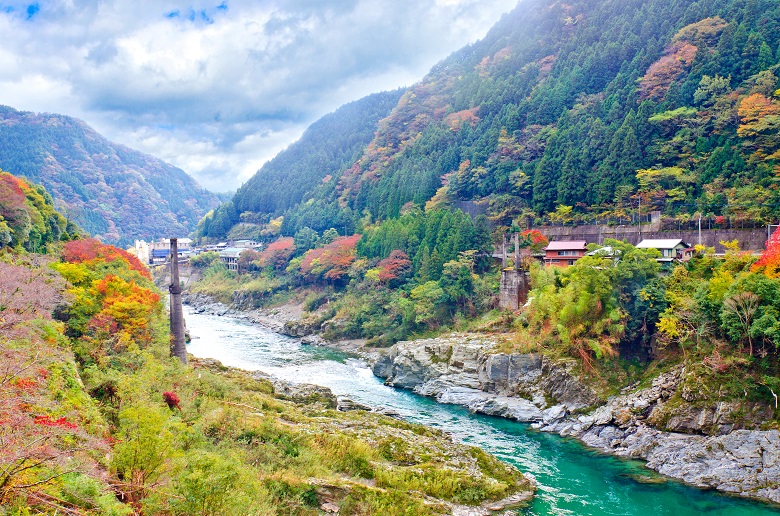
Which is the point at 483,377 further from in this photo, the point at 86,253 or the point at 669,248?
the point at 86,253

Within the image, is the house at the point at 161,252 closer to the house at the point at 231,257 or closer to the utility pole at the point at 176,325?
the house at the point at 231,257

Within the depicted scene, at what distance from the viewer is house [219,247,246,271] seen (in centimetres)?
6656

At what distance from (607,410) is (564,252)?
13336 millimetres

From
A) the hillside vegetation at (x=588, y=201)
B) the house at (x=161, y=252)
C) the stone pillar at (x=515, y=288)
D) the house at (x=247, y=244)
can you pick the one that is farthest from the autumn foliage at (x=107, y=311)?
the house at (x=161, y=252)

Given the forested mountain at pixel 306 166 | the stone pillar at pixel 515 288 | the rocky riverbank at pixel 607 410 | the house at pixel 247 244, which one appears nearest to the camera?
the rocky riverbank at pixel 607 410

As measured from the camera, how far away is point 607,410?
Result: 21.0 m

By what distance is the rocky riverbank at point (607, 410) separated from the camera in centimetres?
1628

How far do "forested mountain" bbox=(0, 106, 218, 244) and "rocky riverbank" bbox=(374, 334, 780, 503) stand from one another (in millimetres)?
92111

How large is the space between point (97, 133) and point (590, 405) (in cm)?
15608

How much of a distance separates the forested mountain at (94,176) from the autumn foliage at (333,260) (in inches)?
2643

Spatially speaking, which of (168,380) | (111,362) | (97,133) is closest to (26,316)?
(111,362)

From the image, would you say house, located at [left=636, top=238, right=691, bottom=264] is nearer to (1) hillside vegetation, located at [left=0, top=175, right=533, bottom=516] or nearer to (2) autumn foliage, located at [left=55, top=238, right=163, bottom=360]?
(1) hillside vegetation, located at [left=0, top=175, right=533, bottom=516]

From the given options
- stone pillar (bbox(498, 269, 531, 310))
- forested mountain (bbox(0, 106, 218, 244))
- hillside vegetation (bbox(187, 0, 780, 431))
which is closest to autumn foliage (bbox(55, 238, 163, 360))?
hillside vegetation (bbox(187, 0, 780, 431))

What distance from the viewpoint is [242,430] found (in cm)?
1505
